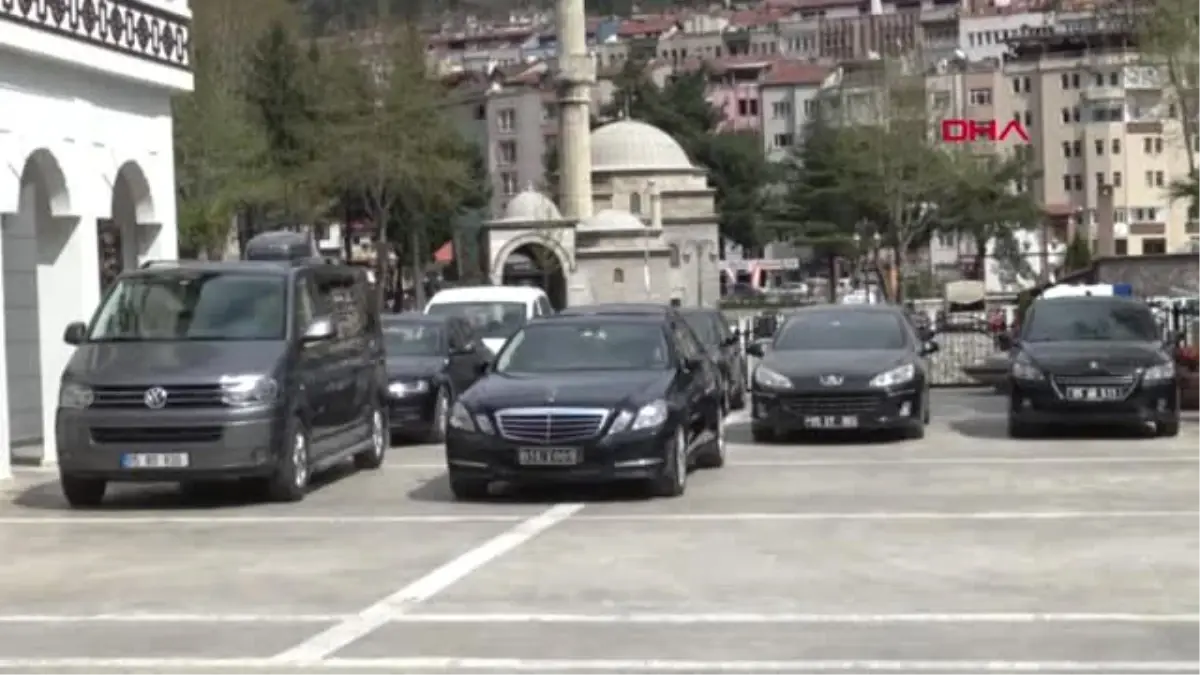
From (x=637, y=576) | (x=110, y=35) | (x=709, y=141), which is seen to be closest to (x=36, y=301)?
(x=110, y=35)

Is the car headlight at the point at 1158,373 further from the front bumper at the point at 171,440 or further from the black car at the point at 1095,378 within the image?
the front bumper at the point at 171,440

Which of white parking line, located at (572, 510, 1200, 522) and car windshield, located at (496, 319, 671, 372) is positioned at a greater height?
car windshield, located at (496, 319, 671, 372)

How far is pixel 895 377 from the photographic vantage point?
23.7 metres

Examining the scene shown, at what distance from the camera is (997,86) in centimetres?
14000

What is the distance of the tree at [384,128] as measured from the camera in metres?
74.9

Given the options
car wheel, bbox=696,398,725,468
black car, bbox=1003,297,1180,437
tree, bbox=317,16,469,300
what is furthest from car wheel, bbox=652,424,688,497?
tree, bbox=317,16,469,300

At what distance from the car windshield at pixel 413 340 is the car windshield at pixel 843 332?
14.2ft

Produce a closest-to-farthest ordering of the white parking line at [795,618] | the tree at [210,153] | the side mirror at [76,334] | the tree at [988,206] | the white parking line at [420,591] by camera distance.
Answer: the white parking line at [420,591] → the white parking line at [795,618] → the side mirror at [76,334] → the tree at [210,153] → the tree at [988,206]

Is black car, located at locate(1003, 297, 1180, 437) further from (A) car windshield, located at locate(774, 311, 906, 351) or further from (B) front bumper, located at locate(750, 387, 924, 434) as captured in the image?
(A) car windshield, located at locate(774, 311, 906, 351)

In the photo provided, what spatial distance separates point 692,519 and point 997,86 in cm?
12699

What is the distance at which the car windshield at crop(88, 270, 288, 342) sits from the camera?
1878 cm

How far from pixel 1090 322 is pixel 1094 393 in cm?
183

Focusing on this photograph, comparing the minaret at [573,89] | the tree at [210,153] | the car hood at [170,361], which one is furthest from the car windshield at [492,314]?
the minaret at [573,89]

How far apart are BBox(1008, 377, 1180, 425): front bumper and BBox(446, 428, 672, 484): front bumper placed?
23.5 feet
